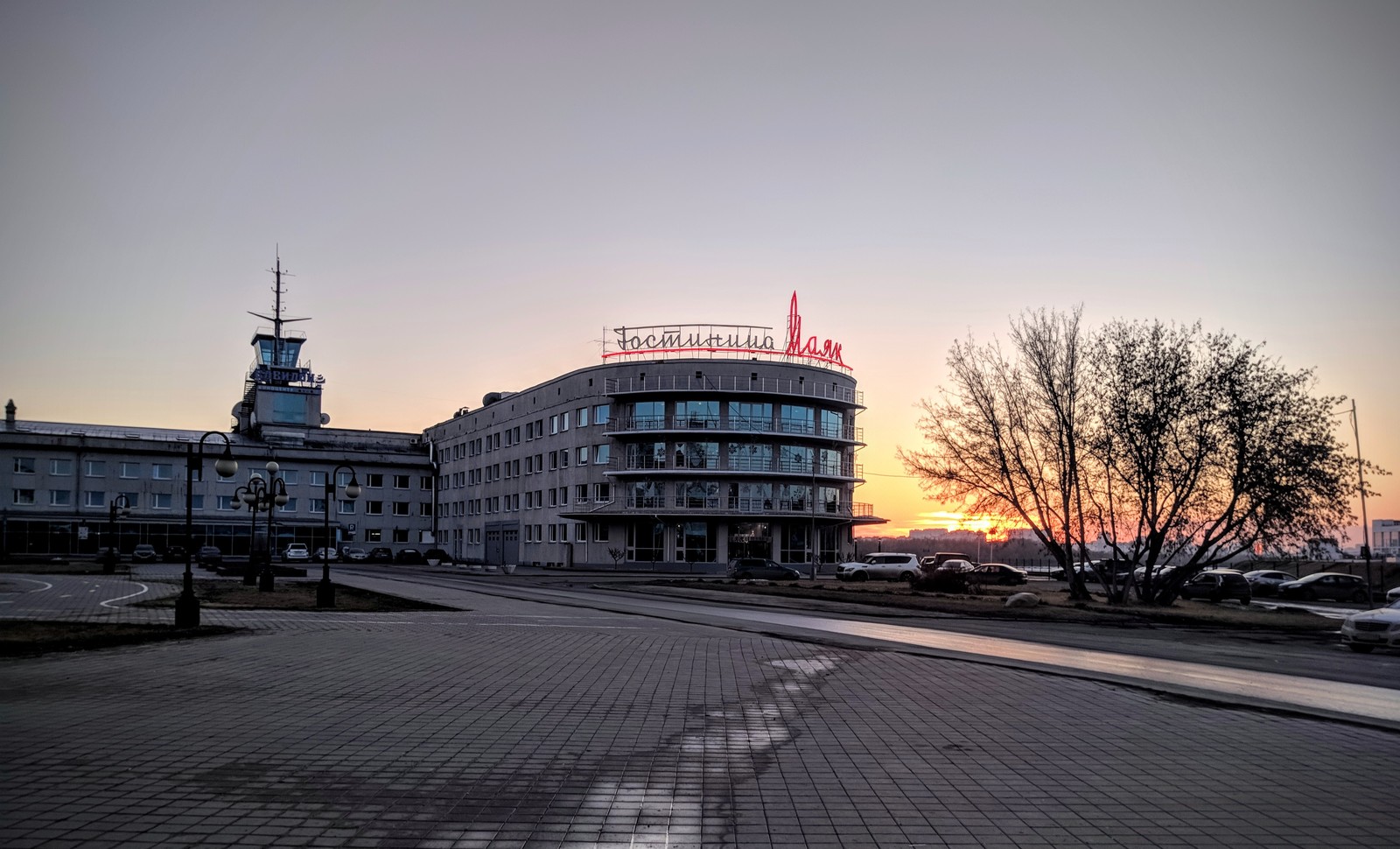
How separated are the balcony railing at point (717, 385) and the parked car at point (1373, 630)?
5052 cm

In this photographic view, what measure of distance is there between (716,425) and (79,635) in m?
56.8

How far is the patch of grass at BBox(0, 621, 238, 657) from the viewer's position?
48.9ft

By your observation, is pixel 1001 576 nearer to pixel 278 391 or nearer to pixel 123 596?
pixel 123 596

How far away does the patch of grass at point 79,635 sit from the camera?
48.9 feet

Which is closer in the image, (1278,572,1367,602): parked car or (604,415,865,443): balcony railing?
(1278,572,1367,602): parked car

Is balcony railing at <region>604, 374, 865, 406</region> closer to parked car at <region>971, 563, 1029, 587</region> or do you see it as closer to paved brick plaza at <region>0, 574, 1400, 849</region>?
parked car at <region>971, 563, 1029, 587</region>

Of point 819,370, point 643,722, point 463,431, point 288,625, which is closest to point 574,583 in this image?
point 288,625

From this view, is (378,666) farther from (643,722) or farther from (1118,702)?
(1118,702)

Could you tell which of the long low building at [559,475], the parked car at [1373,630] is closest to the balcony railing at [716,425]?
the long low building at [559,475]

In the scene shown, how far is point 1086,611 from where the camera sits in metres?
31.8

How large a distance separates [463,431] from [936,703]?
301 feet

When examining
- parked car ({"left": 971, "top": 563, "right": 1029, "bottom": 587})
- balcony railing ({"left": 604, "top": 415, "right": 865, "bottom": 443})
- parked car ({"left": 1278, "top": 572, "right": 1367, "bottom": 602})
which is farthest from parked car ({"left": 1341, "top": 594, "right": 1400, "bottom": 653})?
balcony railing ({"left": 604, "top": 415, "right": 865, "bottom": 443})

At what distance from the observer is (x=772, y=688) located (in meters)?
12.1

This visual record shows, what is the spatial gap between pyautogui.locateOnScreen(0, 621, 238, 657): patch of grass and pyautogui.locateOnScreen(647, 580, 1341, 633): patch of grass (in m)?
21.5
